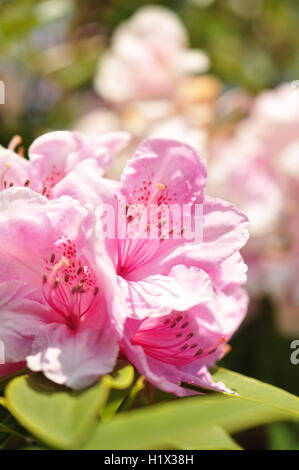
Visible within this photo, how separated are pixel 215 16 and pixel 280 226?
703mm

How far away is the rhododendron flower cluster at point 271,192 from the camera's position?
1.09 m

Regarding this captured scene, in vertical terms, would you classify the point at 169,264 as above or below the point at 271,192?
above

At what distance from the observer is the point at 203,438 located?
0.49 metres

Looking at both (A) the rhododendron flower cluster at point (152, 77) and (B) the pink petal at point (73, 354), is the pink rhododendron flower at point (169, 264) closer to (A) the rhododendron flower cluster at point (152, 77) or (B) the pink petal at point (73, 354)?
(B) the pink petal at point (73, 354)

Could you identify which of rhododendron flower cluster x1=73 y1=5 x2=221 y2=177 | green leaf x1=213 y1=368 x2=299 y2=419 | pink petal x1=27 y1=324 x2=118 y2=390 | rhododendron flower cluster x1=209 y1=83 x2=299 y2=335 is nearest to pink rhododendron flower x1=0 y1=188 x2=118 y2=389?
pink petal x1=27 y1=324 x2=118 y2=390

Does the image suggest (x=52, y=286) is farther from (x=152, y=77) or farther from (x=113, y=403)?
(x=152, y=77)

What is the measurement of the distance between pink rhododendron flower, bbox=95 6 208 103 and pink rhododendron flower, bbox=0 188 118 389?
0.83 meters

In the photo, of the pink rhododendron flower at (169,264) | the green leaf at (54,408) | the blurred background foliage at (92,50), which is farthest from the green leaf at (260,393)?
the blurred background foliage at (92,50)

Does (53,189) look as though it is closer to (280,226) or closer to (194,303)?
(194,303)

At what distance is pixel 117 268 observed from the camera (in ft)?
1.73

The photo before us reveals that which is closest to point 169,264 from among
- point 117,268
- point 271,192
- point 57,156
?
point 117,268

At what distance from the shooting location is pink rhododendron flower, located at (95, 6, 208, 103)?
1302 mm

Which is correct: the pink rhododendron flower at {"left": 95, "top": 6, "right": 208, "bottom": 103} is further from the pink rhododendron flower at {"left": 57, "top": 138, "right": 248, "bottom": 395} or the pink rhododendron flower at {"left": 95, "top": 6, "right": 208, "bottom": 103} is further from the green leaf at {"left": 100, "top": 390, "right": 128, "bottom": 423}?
the green leaf at {"left": 100, "top": 390, "right": 128, "bottom": 423}

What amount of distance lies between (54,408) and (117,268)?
14 centimetres
